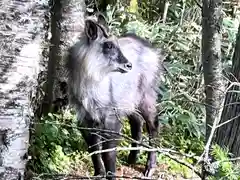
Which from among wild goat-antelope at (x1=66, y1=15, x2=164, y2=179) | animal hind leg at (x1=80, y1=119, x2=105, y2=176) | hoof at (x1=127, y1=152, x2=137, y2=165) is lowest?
hoof at (x1=127, y1=152, x2=137, y2=165)

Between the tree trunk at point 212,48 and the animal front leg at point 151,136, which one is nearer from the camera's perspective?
the tree trunk at point 212,48

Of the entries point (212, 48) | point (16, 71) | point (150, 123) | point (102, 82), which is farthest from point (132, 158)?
point (16, 71)

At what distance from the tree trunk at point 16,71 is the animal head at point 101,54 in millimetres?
2463

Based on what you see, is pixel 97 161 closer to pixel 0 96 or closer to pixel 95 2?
pixel 0 96

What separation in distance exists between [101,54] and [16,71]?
2735 millimetres

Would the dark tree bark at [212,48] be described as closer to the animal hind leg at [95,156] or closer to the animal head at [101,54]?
the animal head at [101,54]

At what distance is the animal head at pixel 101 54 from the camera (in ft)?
18.6

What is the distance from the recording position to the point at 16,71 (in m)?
3.12

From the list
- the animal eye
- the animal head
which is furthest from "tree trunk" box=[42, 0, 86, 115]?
the animal eye

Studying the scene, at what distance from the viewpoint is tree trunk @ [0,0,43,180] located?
3074 millimetres

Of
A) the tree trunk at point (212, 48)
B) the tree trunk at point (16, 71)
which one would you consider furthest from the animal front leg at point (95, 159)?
the tree trunk at point (16, 71)

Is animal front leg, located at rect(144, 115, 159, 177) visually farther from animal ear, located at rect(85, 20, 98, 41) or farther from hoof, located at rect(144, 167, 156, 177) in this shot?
animal ear, located at rect(85, 20, 98, 41)

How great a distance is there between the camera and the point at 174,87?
26.6ft

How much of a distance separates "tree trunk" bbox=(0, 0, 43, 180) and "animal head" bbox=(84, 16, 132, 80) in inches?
97.0
